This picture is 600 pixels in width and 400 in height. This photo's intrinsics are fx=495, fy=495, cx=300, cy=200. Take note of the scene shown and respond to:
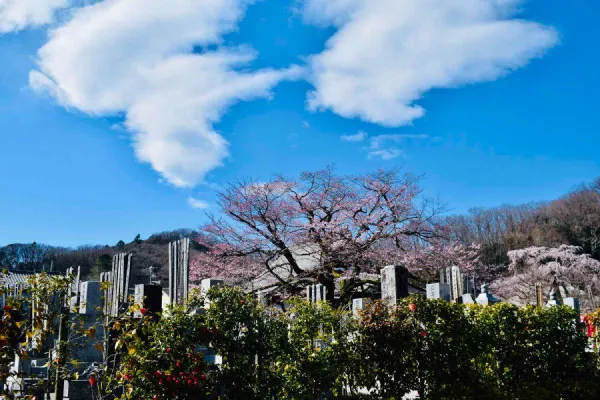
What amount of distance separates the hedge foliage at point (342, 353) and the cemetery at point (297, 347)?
0.5 inches

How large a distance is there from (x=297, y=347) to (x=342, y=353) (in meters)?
0.57

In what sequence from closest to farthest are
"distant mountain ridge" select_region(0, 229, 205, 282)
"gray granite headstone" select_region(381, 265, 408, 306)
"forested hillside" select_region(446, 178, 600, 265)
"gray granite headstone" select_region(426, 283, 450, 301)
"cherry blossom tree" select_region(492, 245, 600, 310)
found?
"gray granite headstone" select_region(381, 265, 408, 306), "gray granite headstone" select_region(426, 283, 450, 301), "cherry blossom tree" select_region(492, 245, 600, 310), "forested hillside" select_region(446, 178, 600, 265), "distant mountain ridge" select_region(0, 229, 205, 282)

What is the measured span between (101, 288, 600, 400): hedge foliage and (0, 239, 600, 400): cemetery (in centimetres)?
1

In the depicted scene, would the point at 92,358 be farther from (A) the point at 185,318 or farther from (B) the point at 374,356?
(B) the point at 374,356

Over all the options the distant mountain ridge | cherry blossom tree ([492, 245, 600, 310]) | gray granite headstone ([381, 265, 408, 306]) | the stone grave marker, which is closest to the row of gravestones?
gray granite headstone ([381, 265, 408, 306])

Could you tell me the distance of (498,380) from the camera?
673 centimetres

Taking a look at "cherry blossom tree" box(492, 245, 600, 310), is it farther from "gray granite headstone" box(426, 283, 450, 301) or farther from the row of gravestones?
"gray granite headstone" box(426, 283, 450, 301)

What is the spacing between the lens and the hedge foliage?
192 inches

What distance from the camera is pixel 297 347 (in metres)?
5.77

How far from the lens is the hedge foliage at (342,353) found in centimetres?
488

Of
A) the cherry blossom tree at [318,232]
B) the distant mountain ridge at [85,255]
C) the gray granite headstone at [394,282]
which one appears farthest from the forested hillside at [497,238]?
the gray granite headstone at [394,282]

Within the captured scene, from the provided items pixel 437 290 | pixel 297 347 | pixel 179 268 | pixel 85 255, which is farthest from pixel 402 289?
pixel 85 255

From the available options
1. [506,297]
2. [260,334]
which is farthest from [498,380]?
[506,297]

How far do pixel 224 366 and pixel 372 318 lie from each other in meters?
1.85
